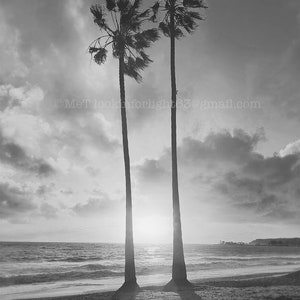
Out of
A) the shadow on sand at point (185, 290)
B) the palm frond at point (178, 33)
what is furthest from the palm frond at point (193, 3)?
the shadow on sand at point (185, 290)

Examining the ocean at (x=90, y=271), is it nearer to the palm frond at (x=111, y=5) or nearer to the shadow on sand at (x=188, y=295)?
the shadow on sand at (x=188, y=295)

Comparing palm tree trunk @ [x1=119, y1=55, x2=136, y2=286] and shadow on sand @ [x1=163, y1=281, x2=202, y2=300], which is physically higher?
palm tree trunk @ [x1=119, y1=55, x2=136, y2=286]

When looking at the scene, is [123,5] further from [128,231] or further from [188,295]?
[188,295]

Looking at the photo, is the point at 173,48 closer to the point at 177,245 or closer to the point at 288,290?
the point at 177,245

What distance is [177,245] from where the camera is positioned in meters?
18.3

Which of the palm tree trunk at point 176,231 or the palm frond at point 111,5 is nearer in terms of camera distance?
the palm tree trunk at point 176,231

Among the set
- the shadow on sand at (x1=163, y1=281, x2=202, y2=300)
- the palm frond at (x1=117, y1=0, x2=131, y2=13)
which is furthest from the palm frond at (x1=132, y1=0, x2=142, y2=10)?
the shadow on sand at (x1=163, y1=281, x2=202, y2=300)

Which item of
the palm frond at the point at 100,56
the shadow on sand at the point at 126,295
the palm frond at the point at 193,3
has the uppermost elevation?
the palm frond at the point at 193,3

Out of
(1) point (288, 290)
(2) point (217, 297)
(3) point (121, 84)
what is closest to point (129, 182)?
(3) point (121, 84)

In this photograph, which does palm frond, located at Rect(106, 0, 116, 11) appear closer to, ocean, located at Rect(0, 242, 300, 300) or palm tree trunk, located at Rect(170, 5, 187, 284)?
palm tree trunk, located at Rect(170, 5, 187, 284)

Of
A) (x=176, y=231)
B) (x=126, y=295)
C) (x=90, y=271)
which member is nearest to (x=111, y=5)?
(x=176, y=231)

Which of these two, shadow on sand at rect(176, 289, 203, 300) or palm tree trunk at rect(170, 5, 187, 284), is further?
palm tree trunk at rect(170, 5, 187, 284)

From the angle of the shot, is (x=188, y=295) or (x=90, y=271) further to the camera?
(x=90, y=271)

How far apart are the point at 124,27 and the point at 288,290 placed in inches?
560
